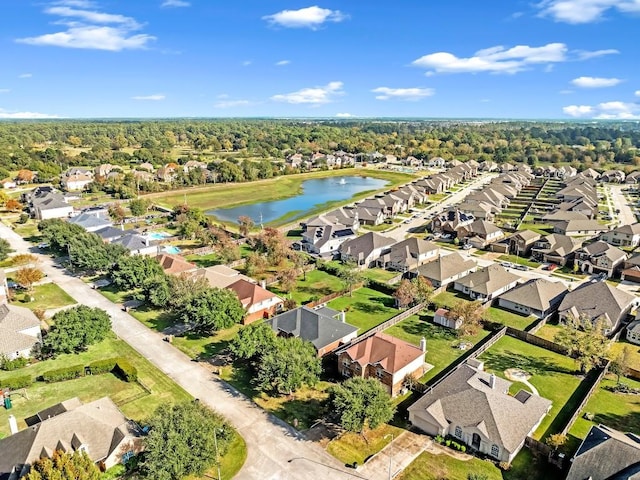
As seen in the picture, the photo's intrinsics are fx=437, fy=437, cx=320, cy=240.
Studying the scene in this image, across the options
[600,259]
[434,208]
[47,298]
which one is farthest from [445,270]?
[434,208]

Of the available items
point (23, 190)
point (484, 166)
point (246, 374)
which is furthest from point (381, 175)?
point (246, 374)

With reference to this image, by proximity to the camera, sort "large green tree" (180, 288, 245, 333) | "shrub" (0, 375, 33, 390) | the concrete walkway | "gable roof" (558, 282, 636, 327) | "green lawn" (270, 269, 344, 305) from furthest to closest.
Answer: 1. "green lawn" (270, 269, 344, 305)
2. "gable roof" (558, 282, 636, 327)
3. "large green tree" (180, 288, 245, 333)
4. "shrub" (0, 375, 33, 390)
5. the concrete walkway

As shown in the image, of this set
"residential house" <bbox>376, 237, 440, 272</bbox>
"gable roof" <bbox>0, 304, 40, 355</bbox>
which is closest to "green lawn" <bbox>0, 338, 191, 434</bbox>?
"gable roof" <bbox>0, 304, 40, 355</bbox>

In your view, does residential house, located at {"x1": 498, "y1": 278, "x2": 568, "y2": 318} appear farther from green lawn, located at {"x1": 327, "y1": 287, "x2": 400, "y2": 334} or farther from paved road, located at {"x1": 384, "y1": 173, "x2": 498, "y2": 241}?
paved road, located at {"x1": 384, "y1": 173, "x2": 498, "y2": 241}

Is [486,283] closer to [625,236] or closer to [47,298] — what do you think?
[625,236]

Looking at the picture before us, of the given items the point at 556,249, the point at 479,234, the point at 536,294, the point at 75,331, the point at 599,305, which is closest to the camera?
the point at 75,331

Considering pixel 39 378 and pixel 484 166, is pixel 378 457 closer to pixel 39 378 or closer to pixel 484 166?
pixel 39 378

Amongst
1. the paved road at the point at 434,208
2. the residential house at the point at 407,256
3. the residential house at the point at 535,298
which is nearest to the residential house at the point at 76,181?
the paved road at the point at 434,208
